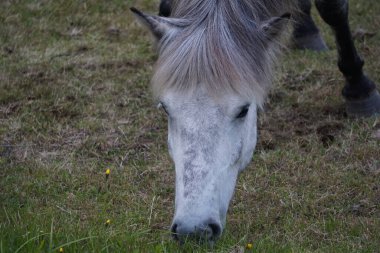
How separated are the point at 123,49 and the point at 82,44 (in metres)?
0.48

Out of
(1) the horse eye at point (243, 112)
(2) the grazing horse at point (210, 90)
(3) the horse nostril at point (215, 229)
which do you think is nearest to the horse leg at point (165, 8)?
(2) the grazing horse at point (210, 90)

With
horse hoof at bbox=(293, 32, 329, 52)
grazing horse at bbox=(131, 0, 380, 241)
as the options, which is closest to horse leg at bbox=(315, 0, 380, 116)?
horse hoof at bbox=(293, 32, 329, 52)

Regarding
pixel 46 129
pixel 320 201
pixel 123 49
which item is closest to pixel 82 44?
pixel 123 49

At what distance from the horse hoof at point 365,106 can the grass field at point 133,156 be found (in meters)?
0.13

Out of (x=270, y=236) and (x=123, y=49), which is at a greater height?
(x=270, y=236)

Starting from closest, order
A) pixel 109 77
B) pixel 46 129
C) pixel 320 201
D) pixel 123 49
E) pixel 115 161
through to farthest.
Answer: pixel 320 201
pixel 115 161
pixel 46 129
pixel 109 77
pixel 123 49

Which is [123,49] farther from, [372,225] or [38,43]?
[372,225]

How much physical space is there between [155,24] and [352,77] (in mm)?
2317

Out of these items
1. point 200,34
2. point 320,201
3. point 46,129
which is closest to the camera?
point 200,34

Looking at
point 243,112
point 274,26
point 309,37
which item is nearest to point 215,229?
point 243,112

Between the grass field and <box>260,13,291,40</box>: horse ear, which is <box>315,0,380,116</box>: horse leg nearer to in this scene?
the grass field

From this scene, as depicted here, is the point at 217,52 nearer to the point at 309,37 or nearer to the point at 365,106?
the point at 365,106

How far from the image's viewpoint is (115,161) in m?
4.45

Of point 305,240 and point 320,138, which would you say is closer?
point 305,240
